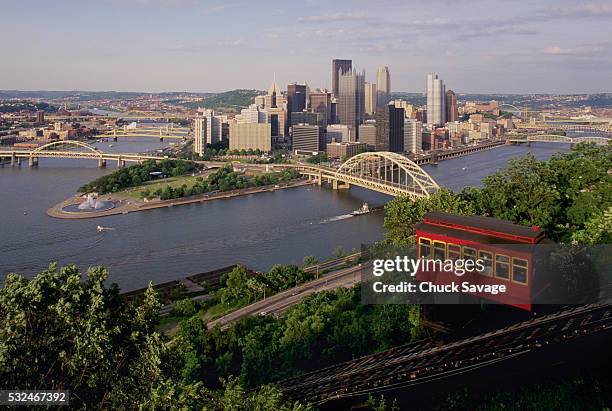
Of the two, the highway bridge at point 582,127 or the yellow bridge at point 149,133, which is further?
the highway bridge at point 582,127

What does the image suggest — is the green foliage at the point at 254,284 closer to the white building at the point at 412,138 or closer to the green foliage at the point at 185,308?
the green foliage at the point at 185,308

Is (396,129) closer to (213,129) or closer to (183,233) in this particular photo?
(213,129)

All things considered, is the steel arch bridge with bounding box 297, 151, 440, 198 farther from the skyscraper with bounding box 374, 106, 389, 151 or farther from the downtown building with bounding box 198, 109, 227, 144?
the downtown building with bounding box 198, 109, 227, 144

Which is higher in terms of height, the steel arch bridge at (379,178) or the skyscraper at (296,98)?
the skyscraper at (296,98)

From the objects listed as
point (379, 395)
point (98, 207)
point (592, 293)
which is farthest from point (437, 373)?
point (98, 207)

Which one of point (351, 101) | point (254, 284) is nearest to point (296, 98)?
point (351, 101)

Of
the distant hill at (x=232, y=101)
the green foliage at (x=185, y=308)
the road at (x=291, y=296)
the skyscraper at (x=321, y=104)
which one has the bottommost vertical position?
the green foliage at (x=185, y=308)

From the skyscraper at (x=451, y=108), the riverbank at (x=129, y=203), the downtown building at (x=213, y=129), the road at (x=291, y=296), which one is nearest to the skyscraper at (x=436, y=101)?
the skyscraper at (x=451, y=108)
